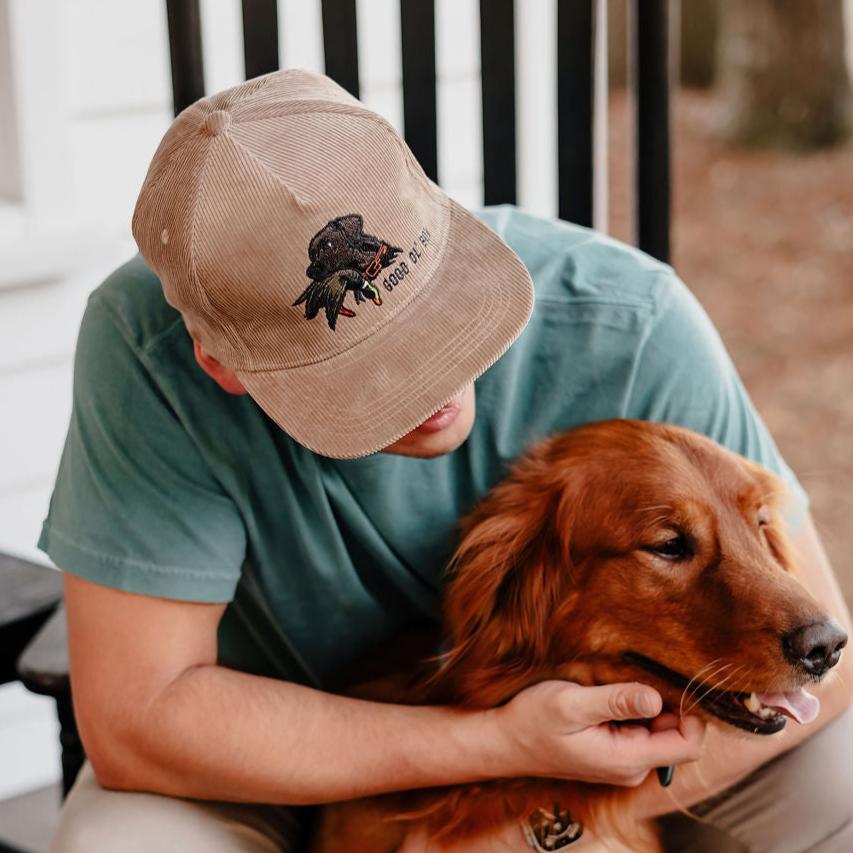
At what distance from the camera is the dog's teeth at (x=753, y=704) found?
153cm

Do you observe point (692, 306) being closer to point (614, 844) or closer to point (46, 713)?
point (614, 844)

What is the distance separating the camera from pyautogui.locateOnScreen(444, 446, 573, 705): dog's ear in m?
1.67

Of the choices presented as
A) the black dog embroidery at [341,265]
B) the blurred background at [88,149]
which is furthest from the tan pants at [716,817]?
the blurred background at [88,149]

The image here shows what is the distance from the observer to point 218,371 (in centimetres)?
158

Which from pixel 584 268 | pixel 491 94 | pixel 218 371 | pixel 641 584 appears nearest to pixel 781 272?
pixel 491 94

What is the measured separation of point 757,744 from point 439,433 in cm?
56

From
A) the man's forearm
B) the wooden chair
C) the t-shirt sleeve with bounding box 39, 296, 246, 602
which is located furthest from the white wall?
the man's forearm

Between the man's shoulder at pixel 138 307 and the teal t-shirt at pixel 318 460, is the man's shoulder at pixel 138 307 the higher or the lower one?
the higher one

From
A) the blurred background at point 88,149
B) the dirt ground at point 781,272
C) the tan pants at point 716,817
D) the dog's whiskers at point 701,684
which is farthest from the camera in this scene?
the dirt ground at point 781,272

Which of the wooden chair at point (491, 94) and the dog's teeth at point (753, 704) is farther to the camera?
the wooden chair at point (491, 94)

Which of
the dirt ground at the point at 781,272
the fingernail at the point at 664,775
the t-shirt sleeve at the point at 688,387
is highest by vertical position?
the t-shirt sleeve at the point at 688,387

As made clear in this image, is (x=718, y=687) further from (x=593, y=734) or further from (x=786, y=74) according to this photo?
(x=786, y=74)

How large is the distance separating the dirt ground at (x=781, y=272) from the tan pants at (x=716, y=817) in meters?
2.36

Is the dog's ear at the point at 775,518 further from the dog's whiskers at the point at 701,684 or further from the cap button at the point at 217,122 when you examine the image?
the cap button at the point at 217,122
